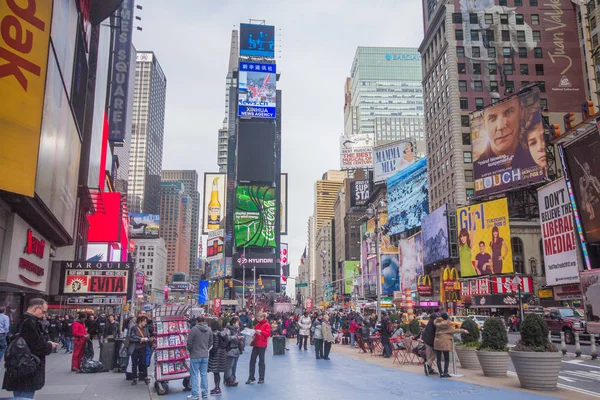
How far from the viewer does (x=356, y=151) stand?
15162 centimetres

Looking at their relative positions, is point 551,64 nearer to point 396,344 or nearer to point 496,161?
point 496,161

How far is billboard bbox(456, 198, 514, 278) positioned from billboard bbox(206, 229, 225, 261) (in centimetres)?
10812

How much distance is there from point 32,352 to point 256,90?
13753cm

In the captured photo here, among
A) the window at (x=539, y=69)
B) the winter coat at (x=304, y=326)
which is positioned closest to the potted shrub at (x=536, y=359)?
the winter coat at (x=304, y=326)

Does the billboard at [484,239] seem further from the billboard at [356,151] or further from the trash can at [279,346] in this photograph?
the billboard at [356,151]

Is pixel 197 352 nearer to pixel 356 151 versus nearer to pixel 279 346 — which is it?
pixel 279 346

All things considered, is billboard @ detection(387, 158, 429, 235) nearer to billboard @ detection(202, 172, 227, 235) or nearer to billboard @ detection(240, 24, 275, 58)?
billboard @ detection(240, 24, 275, 58)

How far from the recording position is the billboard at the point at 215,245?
165 metres

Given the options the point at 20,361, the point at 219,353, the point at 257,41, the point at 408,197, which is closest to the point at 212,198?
the point at 257,41

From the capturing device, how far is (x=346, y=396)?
452 inches

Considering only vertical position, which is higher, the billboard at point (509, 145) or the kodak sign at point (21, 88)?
the billboard at point (509, 145)

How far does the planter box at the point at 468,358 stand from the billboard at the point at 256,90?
419 feet

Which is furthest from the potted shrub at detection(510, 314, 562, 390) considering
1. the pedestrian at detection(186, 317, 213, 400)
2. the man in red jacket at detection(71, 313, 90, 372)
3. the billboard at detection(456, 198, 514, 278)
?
the billboard at detection(456, 198, 514, 278)

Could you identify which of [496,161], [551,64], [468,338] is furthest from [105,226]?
[551,64]
